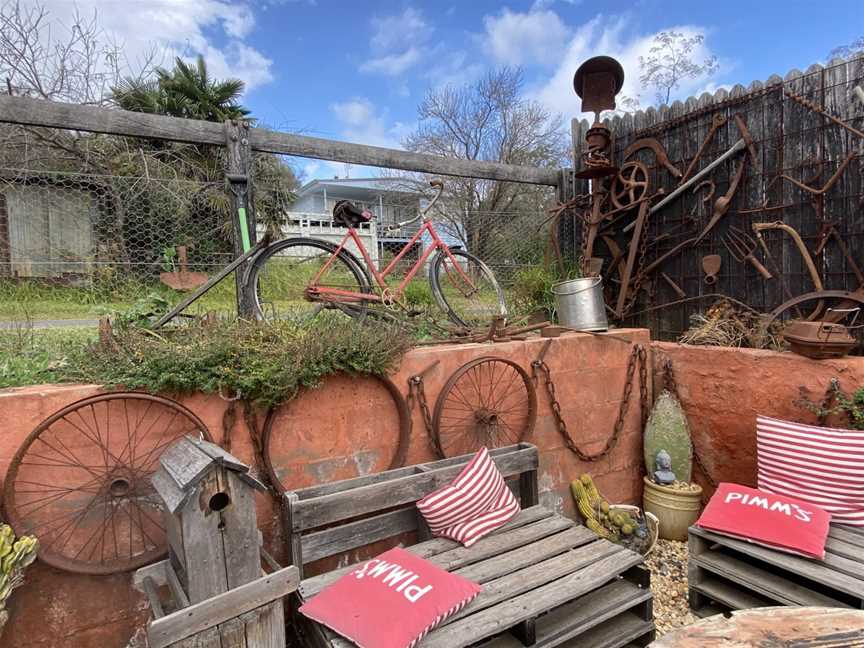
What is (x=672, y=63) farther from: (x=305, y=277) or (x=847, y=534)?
(x=847, y=534)

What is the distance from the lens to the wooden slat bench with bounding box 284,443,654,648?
5.57 feet

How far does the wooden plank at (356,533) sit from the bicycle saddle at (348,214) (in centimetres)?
191

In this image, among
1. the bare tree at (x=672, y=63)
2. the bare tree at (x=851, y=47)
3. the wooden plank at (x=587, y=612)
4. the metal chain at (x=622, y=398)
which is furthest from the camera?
the bare tree at (x=672, y=63)

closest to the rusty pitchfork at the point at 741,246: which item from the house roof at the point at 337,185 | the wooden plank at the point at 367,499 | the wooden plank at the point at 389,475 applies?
the wooden plank at the point at 389,475

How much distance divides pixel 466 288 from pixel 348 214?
1.07m

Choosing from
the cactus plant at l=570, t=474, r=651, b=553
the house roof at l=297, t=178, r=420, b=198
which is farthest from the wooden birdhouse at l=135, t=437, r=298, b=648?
the house roof at l=297, t=178, r=420, b=198

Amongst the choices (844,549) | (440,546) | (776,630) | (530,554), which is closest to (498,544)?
(530,554)

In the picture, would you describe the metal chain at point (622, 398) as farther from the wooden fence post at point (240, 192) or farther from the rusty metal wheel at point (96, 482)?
the rusty metal wheel at point (96, 482)

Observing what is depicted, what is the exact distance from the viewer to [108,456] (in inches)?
71.3

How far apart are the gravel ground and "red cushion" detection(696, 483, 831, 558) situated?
19.5 inches

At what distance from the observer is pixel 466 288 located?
12.0 ft

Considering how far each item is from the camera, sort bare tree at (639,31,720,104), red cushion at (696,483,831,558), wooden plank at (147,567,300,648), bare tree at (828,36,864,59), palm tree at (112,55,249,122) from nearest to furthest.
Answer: wooden plank at (147,567,300,648) → red cushion at (696,483,831,558) → palm tree at (112,55,249,122) → bare tree at (828,36,864,59) → bare tree at (639,31,720,104)

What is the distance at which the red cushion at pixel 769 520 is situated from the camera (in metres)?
2.03

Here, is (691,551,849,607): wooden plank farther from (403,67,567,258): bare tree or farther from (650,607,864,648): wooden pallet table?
(403,67,567,258): bare tree
